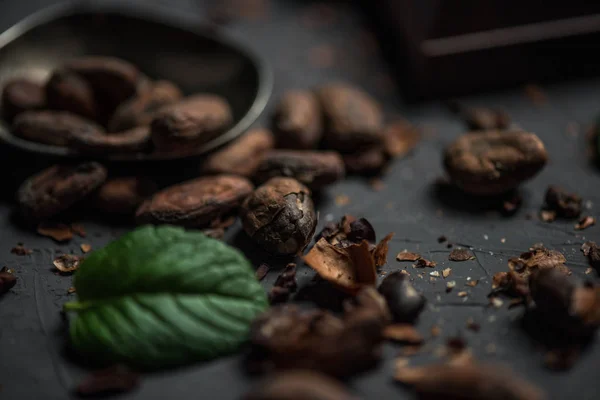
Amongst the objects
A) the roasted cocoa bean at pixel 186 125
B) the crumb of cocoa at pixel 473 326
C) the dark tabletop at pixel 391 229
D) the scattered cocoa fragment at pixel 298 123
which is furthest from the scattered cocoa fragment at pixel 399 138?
the crumb of cocoa at pixel 473 326

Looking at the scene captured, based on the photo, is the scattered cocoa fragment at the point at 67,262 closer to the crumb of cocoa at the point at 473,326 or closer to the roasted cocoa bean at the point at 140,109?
the roasted cocoa bean at the point at 140,109

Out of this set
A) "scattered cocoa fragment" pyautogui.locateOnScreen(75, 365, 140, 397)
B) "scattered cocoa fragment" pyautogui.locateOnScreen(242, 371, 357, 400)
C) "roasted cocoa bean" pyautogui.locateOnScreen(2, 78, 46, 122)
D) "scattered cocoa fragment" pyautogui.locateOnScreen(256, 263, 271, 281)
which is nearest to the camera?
"scattered cocoa fragment" pyautogui.locateOnScreen(242, 371, 357, 400)

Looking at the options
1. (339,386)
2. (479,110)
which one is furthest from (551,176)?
(339,386)

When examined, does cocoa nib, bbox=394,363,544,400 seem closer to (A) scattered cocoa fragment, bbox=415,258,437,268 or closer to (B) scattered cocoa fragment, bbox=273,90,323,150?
(A) scattered cocoa fragment, bbox=415,258,437,268

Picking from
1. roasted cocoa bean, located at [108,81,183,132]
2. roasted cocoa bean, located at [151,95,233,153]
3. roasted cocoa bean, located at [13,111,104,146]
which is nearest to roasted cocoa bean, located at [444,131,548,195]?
roasted cocoa bean, located at [151,95,233,153]

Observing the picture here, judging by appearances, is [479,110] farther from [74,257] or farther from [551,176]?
[74,257]

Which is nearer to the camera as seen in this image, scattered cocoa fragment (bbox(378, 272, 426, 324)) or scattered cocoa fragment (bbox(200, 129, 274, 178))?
scattered cocoa fragment (bbox(378, 272, 426, 324))

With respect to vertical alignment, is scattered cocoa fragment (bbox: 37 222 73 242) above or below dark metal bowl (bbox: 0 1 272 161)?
below
